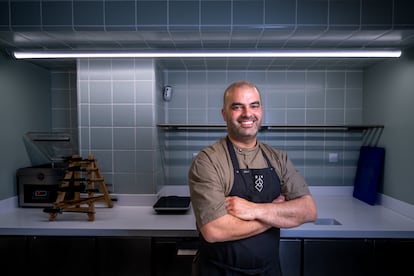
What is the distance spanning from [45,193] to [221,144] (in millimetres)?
1507

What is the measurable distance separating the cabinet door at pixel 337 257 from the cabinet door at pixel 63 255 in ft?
4.30

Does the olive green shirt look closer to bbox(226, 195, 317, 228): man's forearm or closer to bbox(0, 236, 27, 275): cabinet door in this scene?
bbox(226, 195, 317, 228): man's forearm

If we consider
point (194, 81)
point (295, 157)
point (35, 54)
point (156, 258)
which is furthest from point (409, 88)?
point (35, 54)

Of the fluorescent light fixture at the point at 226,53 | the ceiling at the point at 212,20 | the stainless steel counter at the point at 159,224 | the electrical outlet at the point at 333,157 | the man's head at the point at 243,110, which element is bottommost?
the stainless steel counter at the point at 159,224

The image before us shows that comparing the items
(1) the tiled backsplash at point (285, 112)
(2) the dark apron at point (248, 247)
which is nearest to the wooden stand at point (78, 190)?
(1) the tiled backsplash at point (285, 112)

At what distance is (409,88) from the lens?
66.7 inches

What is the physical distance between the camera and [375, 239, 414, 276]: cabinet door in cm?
151

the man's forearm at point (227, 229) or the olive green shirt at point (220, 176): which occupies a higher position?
the olive green shirt at point (220, 176)

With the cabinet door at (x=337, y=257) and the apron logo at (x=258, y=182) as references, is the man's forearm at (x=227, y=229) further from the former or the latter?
the cabinet door at (x=337, y=257)

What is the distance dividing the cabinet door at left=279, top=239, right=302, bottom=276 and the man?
41cm

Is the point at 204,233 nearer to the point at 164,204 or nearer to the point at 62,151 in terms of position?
the point at 164,204

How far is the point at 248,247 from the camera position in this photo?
1088 mm

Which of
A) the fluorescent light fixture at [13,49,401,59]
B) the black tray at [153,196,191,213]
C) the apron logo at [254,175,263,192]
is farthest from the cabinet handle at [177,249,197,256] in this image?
the fluorescent light fixture at [13,49,401,59]

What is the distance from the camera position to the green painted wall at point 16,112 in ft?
6.04
